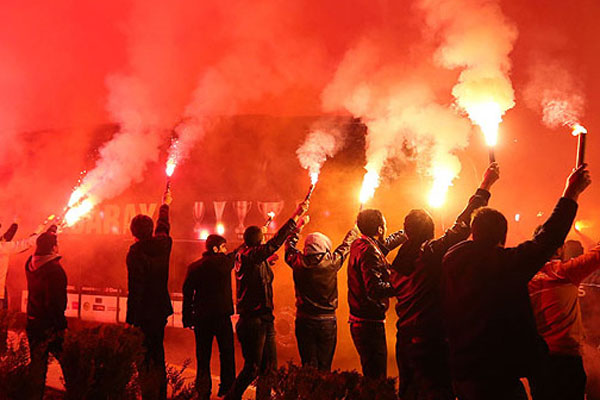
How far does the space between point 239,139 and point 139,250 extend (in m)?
4.22

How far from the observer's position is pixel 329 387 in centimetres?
248

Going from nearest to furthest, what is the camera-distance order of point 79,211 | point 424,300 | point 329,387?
point 329,387 < point 424,300 < point 79,211

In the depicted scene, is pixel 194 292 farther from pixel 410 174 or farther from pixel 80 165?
pixel 80 165

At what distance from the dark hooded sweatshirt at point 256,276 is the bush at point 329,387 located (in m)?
1.68

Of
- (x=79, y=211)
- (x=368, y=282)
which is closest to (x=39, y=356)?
(x=368, y=282)

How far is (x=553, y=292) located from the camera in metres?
3.41

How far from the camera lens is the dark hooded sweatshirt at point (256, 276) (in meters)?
4.36

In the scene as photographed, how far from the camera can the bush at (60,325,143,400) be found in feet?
10.3

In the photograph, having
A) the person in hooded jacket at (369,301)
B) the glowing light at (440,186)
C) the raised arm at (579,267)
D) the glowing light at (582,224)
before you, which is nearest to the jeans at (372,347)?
the person in hooded jacket at (369,301)

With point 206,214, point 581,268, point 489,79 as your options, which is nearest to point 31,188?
point 206,214

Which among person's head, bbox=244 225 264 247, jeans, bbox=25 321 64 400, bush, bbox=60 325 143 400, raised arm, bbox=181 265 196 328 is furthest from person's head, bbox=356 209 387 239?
jeans, bbox=25 321 64 400

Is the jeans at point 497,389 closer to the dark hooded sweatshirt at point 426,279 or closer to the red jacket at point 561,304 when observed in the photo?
the dark hooded sweatshirt at point 426,279

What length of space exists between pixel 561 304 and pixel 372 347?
149cm

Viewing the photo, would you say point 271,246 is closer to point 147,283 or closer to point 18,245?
point 147,283
